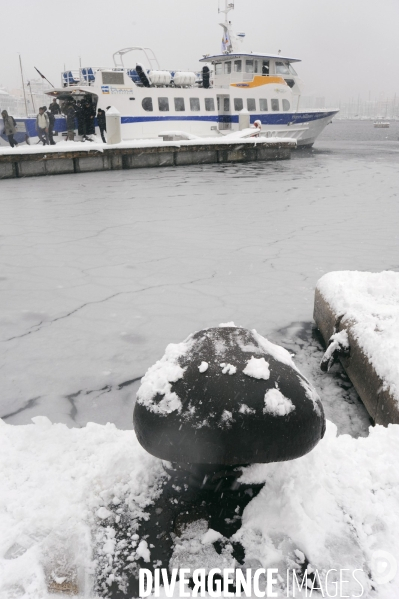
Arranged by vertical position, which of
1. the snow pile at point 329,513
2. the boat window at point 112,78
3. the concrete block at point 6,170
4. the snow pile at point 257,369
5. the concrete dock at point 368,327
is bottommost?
the snow pile at point 329,513

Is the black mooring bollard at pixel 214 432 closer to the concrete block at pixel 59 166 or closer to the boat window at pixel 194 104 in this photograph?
the concrete block at pixel 59 166

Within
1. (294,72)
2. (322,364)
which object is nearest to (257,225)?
(322,364)

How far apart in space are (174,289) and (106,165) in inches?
441

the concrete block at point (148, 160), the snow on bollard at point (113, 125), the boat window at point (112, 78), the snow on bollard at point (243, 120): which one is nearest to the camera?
the concrete block at point (148, 160)

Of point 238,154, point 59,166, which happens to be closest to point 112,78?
point 238,154

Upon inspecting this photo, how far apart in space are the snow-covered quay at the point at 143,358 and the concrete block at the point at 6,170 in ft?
13.6

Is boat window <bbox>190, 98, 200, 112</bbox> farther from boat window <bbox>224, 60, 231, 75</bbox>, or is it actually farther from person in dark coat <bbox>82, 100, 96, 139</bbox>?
person in dark coat <bbox>82, 100, 96, 139</bbox>

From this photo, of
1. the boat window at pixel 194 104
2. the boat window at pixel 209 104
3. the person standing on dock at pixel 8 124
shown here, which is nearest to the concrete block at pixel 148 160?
the person standing on dock at pixel 8 124

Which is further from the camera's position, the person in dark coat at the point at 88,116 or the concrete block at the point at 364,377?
the person in dark coat at the point at 88,116

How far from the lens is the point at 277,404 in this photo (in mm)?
1479

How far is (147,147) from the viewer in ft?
48.4

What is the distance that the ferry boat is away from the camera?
19.4 m

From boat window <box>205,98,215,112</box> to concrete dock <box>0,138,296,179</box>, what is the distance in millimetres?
5775

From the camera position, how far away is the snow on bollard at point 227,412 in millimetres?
1459
